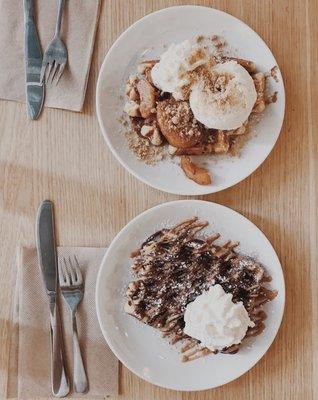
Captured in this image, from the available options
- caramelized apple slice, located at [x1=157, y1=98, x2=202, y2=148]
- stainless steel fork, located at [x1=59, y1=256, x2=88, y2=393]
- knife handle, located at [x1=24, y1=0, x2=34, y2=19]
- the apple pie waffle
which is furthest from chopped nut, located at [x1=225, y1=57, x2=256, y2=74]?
stainless steel fork, located at [x1=59, y1=256, x2=88, y2=393]

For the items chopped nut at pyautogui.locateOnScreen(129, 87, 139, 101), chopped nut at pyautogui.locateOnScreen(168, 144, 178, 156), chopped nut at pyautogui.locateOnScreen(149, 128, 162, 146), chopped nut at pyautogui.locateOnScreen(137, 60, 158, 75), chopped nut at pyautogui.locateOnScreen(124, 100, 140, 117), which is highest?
chopped nut at pyautogui.locateOnScreen(137, 60, 158, 75)

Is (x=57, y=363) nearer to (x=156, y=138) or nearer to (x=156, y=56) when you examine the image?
(x=156, y=138)

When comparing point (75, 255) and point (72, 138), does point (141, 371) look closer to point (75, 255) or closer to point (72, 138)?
point (75, 255)

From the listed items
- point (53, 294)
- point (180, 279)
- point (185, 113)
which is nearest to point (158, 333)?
point (180, 279)

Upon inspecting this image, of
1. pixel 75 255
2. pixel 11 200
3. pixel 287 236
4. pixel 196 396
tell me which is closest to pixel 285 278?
pixel 287 236

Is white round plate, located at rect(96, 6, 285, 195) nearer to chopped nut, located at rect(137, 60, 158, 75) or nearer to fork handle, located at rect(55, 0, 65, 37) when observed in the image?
chopped nut, located at rect(137, 60, 158, 75)

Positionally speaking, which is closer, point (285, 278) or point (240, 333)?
point (240, 333)
